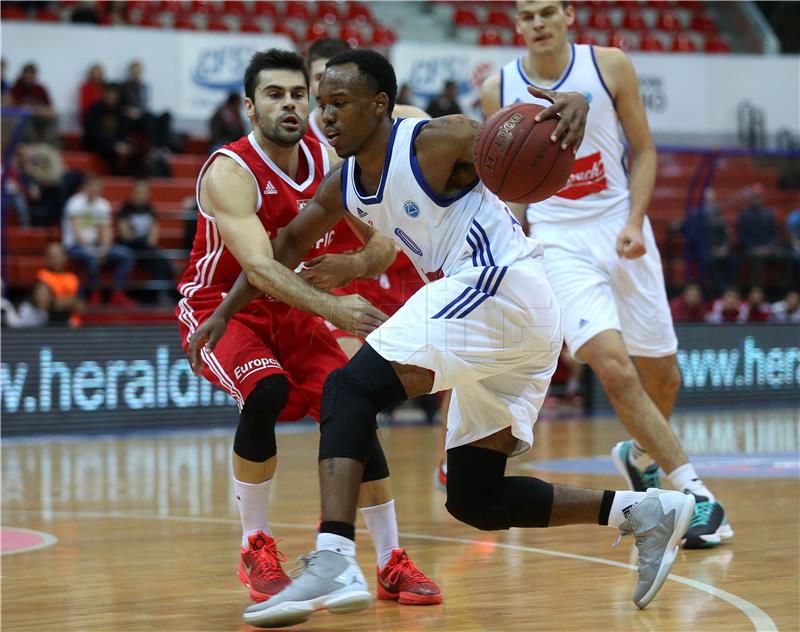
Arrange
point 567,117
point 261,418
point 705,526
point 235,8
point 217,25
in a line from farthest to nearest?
point 235,8, point 217,25, point 705,526, point 261,418, point 567,117

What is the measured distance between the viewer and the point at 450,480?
4262 millimetres

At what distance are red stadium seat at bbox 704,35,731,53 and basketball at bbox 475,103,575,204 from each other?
19.0 metres

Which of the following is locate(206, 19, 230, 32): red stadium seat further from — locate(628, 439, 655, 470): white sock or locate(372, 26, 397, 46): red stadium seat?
locate(628, 439, 655, 470): white sock

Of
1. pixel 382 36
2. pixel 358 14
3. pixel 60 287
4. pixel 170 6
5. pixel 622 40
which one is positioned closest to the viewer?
pixel 60 287

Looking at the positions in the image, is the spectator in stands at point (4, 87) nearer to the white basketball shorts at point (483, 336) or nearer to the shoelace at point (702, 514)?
the shoelace at point (702, 514)

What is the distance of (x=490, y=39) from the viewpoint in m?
20.5

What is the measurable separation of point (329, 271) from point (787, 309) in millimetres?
12512

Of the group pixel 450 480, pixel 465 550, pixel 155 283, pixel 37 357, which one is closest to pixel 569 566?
pixel 465 550

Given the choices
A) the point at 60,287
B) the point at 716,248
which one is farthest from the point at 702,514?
the point at 716,248

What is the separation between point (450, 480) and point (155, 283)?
9.69m

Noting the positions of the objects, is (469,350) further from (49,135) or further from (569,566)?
(49,135)

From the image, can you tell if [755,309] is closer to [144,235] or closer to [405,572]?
[144,235]

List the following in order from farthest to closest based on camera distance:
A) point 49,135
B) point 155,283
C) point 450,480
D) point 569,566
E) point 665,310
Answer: point 49,135 < point 155,283 < point 665,310 < point 569,566 < point 450,480

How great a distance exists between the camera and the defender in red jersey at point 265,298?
451 cm
